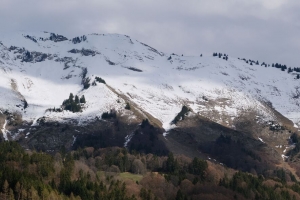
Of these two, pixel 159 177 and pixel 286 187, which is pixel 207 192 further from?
pixel 286 187

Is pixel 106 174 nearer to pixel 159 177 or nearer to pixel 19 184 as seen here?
pixel 159 177

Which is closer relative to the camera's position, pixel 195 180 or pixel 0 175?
pixel 0 175

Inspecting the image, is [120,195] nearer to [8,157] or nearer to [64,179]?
[64,179]

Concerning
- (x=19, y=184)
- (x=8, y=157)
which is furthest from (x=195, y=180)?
(x=19, y=184)

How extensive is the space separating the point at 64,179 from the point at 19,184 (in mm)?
24192

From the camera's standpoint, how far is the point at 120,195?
146 meters

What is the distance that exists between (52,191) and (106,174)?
57171mm

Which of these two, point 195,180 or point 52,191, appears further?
point 195,180

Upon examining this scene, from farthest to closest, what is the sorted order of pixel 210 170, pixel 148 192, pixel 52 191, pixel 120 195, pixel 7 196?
pixel 210 170
pixel 148 192
pixel 120 195
pixel 52 191
pixel 7 196

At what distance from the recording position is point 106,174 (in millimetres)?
184375

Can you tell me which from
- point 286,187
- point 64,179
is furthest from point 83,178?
point 286,187

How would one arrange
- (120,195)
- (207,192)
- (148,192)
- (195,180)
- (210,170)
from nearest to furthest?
1. (120,195)
2. (148,192)
3. (207,192)
4. (195,180)
5. (210,170)

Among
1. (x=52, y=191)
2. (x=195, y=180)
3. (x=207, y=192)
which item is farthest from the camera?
(x=195, y=180)

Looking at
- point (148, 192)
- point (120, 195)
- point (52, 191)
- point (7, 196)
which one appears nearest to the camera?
point (7, 196)
